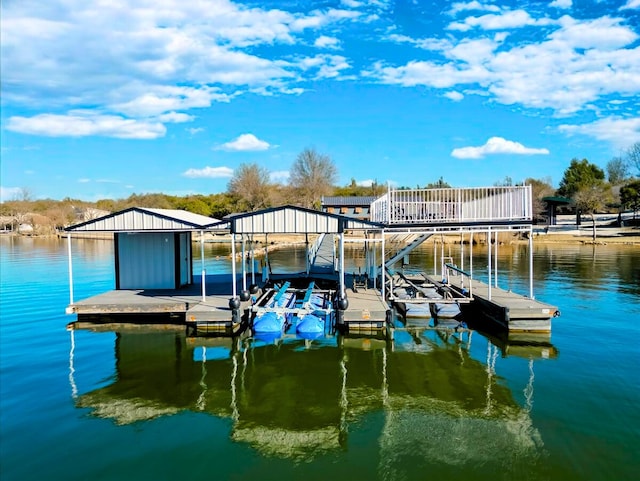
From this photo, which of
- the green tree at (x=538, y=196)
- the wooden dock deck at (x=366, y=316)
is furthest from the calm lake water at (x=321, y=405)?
the green tree at (x=538, y=196)

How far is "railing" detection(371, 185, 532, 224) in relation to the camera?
14.9 metres

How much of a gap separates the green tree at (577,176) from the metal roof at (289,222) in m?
56.9

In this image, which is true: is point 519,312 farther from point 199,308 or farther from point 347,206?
point 347,206

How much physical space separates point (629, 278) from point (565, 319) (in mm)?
11655

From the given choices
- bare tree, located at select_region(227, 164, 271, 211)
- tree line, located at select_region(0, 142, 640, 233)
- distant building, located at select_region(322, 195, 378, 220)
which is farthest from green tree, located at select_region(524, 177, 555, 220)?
bare tree, located at select_region(227, 164, 271, 211)

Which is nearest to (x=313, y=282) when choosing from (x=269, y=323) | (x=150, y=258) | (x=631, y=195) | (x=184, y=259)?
(x=269, y=323)

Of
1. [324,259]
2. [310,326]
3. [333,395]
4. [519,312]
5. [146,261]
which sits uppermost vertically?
[146,261]

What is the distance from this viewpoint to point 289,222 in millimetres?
14039

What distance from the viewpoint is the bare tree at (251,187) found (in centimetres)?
6481

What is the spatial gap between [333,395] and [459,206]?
8579 mm

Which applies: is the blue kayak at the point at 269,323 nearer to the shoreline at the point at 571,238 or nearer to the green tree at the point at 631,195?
the shoreline at the point at 571,238

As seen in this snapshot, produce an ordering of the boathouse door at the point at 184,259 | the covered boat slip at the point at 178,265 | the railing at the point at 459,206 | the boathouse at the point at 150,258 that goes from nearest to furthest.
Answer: the covered boat slip at the point at 178,265 → the railing at the point at 459,206 → the boathouse at the point at 150,258 → the boathouse door at the point at 184,259

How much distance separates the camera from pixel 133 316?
618 inches

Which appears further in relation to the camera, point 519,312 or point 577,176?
point 577,176
